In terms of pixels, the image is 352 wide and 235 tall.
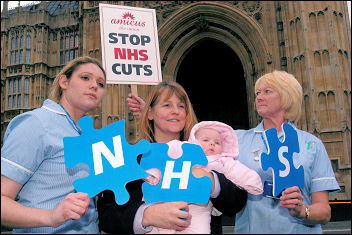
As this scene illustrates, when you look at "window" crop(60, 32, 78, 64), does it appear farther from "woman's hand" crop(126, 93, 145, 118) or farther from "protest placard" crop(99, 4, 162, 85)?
"woman's hand" crop(126, 93, 145, 118)

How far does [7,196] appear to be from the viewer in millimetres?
1310

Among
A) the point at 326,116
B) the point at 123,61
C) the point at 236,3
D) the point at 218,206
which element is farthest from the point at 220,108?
the point at 218,206

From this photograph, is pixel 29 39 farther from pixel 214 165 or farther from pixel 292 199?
pixel 292 199

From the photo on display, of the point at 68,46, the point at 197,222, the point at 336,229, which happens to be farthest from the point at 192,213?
the point at 68,46

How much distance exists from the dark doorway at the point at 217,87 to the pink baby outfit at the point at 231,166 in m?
11.8

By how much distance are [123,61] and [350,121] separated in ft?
23.6

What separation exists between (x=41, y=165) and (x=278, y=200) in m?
1.26

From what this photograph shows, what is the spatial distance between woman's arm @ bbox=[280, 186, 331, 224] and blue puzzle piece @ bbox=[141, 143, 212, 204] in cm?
41

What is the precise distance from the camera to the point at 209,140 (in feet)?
5.23

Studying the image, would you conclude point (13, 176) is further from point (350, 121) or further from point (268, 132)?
point (350, 121)

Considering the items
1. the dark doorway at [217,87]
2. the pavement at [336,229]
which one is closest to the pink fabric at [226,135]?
the pavement at [336,229]

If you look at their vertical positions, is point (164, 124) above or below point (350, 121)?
below

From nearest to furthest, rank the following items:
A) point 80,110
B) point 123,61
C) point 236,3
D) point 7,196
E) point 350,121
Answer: point 7,196
point 80,110
point 123,61
point 350,121
point 236,3

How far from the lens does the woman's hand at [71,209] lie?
1204 mm
